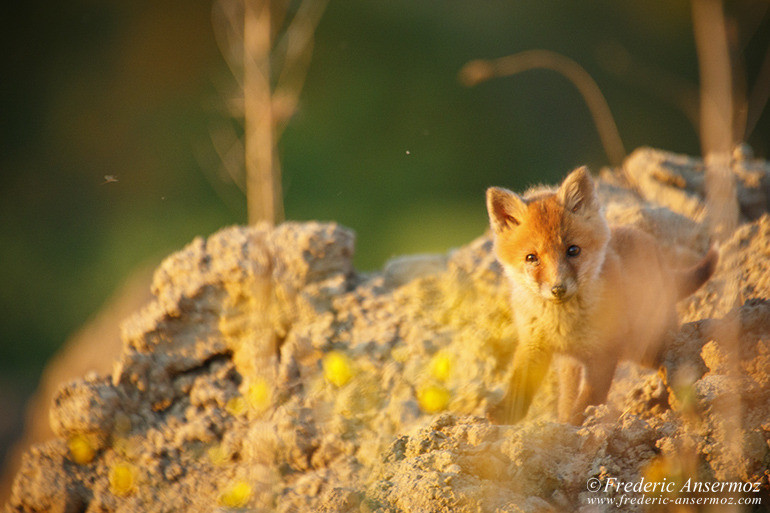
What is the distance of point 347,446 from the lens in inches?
129

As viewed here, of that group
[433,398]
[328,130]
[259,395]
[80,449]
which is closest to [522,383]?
[433,398]

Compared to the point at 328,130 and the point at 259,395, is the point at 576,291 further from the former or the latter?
the point at 328,130

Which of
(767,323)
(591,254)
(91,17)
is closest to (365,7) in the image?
(91,17)

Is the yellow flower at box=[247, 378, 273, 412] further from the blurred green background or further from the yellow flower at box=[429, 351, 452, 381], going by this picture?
the blurred green background

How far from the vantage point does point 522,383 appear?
3.18 m

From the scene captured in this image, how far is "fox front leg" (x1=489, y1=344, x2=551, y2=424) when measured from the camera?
316 centimetres

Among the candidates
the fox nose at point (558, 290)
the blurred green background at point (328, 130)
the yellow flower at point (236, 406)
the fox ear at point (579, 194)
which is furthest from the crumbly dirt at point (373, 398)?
the blurred green background at point (328, 130)

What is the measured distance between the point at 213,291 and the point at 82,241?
19.0 feet

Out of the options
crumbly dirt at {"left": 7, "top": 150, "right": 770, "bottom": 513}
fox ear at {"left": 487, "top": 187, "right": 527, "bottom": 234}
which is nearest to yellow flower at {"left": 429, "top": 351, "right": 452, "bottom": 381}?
crumbly dirt at {"left": 7, "top": 150, "right": 770, "bottom": 513}

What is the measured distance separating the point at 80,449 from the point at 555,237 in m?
2.83

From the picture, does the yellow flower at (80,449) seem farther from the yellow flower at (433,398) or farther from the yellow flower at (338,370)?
the yellow flower at (433,398)

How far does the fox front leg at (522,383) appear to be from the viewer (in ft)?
10.4

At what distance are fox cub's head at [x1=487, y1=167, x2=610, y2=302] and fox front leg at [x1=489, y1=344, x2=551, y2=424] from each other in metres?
0.35

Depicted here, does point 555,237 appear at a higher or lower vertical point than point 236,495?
higher
